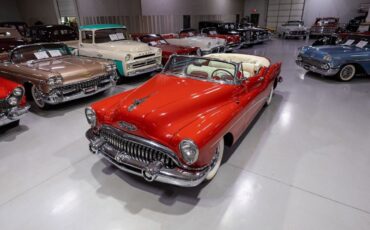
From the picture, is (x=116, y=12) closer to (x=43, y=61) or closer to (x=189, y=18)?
(x=189, y=18)

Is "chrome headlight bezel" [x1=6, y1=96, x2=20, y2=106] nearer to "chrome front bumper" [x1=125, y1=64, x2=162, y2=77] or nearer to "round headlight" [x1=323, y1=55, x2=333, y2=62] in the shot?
"chrome front bumper" [x1=125, y1=64, x2=162, y2=77]

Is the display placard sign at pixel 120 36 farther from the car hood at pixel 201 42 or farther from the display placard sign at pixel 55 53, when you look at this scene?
the car hood at pixel 201 42

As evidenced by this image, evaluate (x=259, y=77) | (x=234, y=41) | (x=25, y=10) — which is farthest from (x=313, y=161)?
(x=25, y=10)

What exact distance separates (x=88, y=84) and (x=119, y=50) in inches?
70.3

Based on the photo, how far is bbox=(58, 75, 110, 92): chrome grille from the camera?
463 cm

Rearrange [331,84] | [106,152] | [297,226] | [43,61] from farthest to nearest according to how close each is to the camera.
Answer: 1. [331,84]
2. [43,61]
3. [106,152]
4. [297,226]

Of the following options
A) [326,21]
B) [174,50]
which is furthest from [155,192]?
[326,21]

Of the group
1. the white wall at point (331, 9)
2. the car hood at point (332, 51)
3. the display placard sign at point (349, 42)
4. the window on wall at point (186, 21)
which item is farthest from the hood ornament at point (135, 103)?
the white wall at point (331, 9)

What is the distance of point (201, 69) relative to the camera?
346cm

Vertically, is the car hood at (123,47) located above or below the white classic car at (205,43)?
above

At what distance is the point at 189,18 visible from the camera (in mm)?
15867

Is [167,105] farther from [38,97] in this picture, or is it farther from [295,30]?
[295,30]

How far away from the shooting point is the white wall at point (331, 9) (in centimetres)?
1772

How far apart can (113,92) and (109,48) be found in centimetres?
142
